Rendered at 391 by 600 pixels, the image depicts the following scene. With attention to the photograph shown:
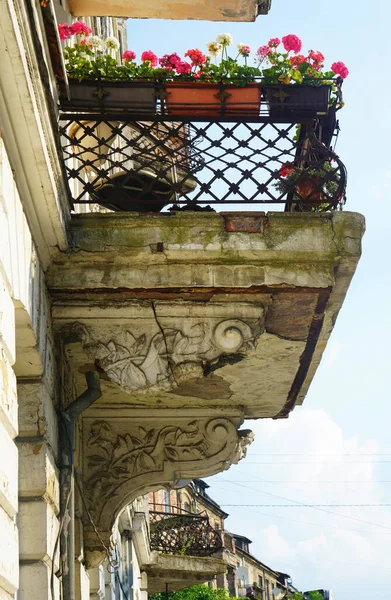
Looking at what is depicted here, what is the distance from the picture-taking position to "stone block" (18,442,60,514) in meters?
5.36

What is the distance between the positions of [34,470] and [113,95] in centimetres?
211

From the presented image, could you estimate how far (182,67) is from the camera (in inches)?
252

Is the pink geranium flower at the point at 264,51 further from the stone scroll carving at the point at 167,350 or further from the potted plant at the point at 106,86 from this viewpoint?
the stone scroll carving at the point at 167,350

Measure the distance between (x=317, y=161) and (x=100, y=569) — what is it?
13.9 feet

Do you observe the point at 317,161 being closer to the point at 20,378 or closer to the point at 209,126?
the point at 209,126

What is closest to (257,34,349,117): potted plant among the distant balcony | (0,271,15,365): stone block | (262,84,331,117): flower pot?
(262,84,331,117): flower pot

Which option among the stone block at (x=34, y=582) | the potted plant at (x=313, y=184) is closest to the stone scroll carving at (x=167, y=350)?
the potted plant at (x=313, y=184)

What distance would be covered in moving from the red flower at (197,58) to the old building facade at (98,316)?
739 millimetres

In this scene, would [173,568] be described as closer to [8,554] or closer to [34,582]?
[34,582]

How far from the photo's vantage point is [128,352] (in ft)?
19.5

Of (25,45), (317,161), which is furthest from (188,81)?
(25,45)

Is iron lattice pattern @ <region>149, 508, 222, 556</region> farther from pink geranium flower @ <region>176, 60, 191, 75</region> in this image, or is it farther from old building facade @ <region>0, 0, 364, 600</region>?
pink geranium flower @ <region>176, 60, 191, 75</region>

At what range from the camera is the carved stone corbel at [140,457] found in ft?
24.0

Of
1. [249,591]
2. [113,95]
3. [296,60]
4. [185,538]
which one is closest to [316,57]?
[296,60]
